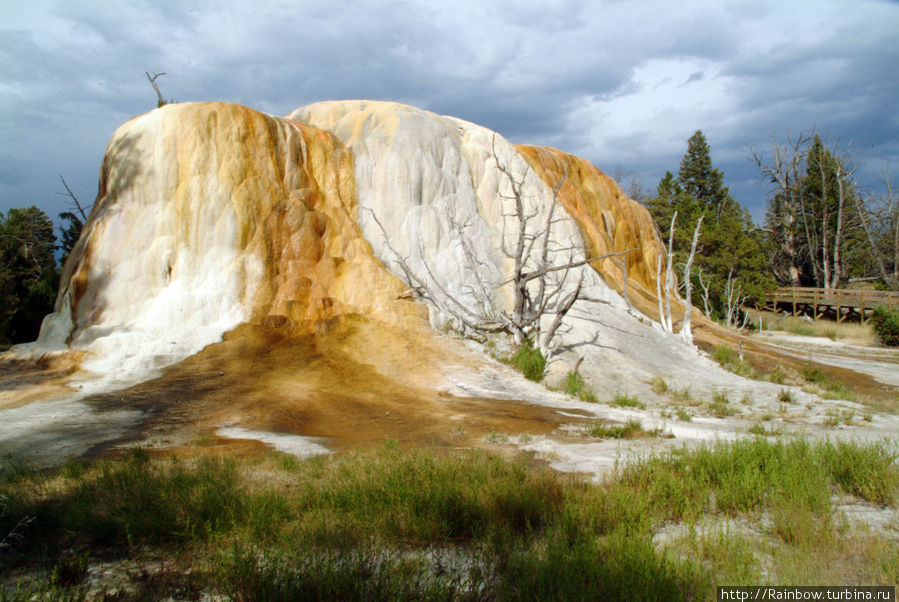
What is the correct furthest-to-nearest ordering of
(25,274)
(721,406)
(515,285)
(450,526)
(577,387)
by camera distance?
(25,274), (515,285), (577,387), (721,406), (450,526)

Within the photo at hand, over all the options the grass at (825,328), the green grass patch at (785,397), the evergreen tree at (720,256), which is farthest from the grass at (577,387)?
the grass at (825,328)

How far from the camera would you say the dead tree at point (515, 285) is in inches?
569

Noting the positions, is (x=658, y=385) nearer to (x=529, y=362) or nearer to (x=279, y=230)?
(x=529, y=362)

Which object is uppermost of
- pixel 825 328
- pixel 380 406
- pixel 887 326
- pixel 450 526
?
pixel 887 326

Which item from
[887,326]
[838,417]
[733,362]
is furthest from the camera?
[887,326]

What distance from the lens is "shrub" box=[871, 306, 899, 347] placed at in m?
24.8

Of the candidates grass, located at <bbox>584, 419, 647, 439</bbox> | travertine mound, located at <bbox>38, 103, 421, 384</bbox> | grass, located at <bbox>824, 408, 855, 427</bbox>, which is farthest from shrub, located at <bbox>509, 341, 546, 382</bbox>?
grass, located at <bbox>824, 408, 855, 427</bbox>

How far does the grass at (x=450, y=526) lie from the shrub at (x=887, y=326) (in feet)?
79.9

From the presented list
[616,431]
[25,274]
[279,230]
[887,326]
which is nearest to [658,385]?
[616,431]

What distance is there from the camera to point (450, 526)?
13.9ft

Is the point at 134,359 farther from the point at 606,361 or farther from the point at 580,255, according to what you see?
the point at 580,255

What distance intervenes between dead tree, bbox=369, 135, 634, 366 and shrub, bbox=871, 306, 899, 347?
49.5 ft

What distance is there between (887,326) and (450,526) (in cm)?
2801

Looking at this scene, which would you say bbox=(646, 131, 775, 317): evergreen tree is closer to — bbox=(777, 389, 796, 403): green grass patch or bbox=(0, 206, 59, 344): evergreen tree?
bbox=(777, 389, 796, 403): green grass patch
